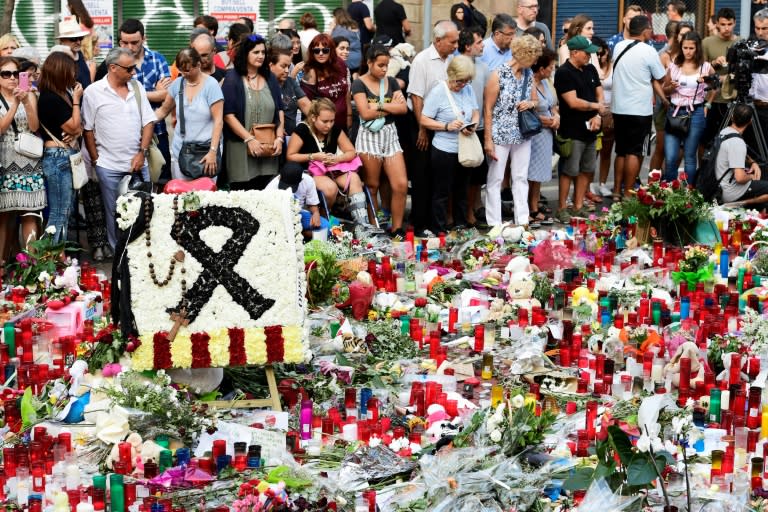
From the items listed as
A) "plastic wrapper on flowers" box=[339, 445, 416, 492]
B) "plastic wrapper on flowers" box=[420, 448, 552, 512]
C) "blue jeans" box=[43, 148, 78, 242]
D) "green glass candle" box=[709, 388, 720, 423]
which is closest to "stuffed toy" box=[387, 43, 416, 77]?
"blue jeans" box=[43, 148, 78, 242]

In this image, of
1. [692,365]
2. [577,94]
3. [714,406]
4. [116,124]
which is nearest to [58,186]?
[116,124]

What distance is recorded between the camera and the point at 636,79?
517 inches

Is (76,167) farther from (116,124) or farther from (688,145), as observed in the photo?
(688,145)

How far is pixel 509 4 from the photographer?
18.6m

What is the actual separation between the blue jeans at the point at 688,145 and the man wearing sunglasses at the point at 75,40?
5917 millimetres

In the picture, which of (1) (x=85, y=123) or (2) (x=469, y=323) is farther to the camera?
(1) (x=85, y=123)

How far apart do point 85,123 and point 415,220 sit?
312 centimetres

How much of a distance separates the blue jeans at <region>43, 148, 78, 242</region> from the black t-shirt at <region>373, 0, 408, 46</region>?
18.9ft

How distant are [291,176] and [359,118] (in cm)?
125

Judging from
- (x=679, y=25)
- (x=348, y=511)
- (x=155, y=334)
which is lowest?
(x=348, y=511)

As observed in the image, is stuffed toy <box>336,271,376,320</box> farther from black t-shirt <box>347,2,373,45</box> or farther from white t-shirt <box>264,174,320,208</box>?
black t-shirt <box>347,2,373,45</box>

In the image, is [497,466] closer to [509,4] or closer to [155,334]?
[155,334]

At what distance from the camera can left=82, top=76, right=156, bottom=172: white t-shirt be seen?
10.6 meters

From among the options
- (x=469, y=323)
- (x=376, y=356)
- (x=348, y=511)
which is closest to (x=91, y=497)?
(x=348, y=511)
